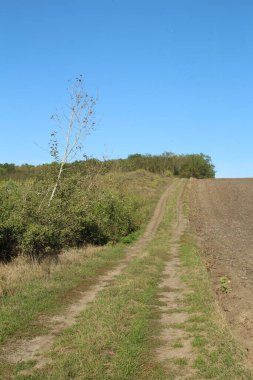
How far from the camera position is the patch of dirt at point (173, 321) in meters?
7.53

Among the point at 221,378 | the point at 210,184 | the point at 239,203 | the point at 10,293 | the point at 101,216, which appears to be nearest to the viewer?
the point at 221,378

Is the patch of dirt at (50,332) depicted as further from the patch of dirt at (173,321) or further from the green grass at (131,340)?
the patch of dirt at (173,321)

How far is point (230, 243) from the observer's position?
901 inches

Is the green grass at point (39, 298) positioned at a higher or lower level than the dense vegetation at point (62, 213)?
lower

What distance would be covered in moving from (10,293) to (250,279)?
717cm

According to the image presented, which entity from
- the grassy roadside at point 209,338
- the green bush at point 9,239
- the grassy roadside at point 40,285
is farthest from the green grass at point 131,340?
the green bush at point 9,239

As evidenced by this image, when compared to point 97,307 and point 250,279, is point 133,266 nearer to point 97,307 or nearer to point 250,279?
point 250,279

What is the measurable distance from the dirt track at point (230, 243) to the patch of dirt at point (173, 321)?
0.99m

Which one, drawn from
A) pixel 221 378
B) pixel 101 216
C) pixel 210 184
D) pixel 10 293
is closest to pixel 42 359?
pixel 221 378

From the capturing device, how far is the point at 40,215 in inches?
649

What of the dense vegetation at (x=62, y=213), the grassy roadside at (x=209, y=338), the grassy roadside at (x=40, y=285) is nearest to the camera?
the grassy roadside at (x=209, y=338)

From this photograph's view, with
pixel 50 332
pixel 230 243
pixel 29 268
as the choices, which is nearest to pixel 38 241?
pixel 29 268

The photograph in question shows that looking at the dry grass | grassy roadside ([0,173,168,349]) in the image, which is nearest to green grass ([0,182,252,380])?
grassy roadside ([0,173,168,349])

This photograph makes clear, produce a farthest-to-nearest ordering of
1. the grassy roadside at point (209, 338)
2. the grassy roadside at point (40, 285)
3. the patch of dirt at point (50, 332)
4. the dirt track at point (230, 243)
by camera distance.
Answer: the dirt track at point (230, 243) < the grassy roadside at point (40, 285) < the patch of dirt at point (50, 332) < the grassy roadside at point (209, 338)
